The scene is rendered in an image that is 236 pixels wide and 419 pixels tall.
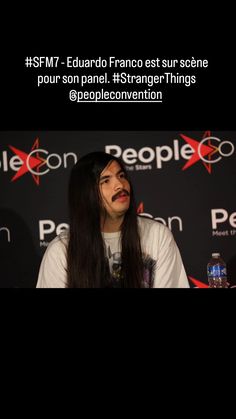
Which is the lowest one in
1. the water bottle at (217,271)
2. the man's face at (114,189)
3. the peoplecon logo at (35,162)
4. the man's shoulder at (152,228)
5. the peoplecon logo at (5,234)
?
the water bottle at (217,271)

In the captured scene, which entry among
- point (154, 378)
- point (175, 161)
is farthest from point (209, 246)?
point (154, 378)

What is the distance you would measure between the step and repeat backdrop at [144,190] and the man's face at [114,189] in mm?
994

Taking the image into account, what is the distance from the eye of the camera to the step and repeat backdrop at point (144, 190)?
3.66 m

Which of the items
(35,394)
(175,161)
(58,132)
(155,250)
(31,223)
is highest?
(58,132)

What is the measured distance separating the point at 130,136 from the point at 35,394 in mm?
2457

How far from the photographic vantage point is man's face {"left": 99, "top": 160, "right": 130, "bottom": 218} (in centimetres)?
267

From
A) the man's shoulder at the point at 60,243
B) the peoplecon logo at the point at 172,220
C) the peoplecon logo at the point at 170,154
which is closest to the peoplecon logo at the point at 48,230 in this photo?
the peoplecon logo at the point at 172,220

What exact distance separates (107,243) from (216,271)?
1.19 m

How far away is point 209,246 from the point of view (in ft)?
12.0

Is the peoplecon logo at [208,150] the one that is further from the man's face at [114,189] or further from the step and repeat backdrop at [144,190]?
the man's face at [114,189]

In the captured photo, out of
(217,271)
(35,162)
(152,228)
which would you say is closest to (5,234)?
(35,162)

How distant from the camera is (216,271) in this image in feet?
12.0

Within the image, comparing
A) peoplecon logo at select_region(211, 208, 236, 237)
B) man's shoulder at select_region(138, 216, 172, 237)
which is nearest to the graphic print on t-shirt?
man's shoulder at select_region(138, 216, 172, 237)
